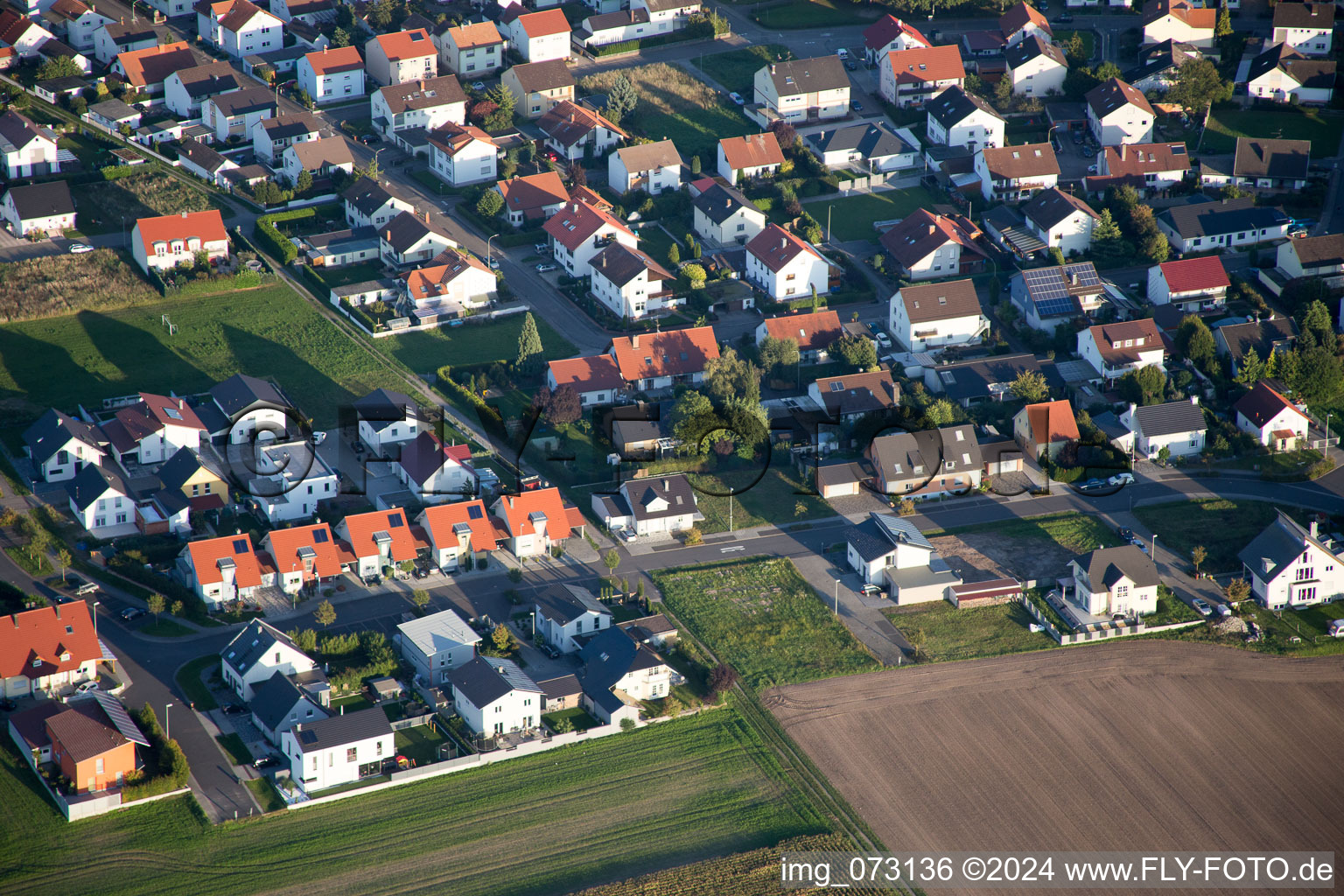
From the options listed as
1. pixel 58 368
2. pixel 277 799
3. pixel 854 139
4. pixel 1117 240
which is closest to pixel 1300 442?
pixel 1117 240

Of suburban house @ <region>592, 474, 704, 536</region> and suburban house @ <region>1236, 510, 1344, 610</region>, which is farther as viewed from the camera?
suburban house @ <region>592, 474, 704, 536</region>

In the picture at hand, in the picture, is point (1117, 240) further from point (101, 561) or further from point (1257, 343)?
point (101, 561)

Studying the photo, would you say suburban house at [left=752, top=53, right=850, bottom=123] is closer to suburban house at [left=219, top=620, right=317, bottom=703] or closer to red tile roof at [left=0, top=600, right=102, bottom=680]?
suburban house at [left=219, top=620, right=317, bottom=703]

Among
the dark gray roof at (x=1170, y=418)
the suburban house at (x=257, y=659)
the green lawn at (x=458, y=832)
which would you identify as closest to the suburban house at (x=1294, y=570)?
the dark gray roof at (x=1170, y=418)

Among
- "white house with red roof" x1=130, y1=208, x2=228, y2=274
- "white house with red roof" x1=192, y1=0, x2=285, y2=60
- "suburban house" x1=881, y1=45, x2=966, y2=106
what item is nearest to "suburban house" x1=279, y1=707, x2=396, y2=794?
"white house with red roof" x1=130, y1=208, x2=228, y2=274

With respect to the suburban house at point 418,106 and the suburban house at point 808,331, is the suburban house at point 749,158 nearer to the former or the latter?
the suburban house at point 418,106

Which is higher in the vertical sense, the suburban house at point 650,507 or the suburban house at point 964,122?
the suburban house at point 964,122
